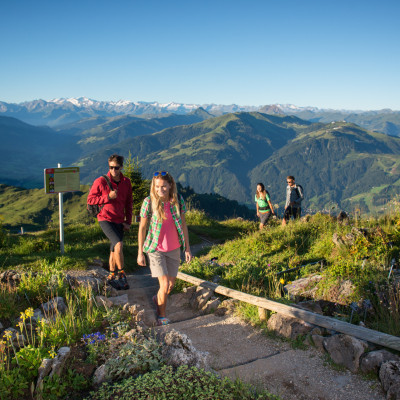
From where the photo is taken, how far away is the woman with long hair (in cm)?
525

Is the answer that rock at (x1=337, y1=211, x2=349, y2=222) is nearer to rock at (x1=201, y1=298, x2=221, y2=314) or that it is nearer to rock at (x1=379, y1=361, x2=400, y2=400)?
rock at (x1=201, y1=298, x2=221, y2=314)

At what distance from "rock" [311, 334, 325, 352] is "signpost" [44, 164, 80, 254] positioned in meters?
6.82

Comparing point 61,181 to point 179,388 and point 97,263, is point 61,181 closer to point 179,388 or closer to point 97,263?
point 97,263

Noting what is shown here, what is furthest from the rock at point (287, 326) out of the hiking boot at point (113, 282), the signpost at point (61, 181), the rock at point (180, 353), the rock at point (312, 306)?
the signpost at point (61, 181)

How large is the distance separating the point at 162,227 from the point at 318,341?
8.86ft

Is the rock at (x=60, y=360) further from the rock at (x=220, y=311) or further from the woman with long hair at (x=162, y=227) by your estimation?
the rock at (x=220, y=311)

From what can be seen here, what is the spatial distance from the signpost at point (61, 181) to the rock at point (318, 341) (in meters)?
6.82

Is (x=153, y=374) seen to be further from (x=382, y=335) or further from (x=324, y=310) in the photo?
(x=324, y=310)

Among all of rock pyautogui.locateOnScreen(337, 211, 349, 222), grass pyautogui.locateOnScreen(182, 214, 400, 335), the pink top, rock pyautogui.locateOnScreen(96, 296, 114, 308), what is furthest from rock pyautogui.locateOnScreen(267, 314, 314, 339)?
rock pyautogui.locateOnScreen(337, 211, 349, 222)

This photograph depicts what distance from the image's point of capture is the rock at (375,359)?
13.4 feet

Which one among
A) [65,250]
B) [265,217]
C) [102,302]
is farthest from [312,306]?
[65,250]

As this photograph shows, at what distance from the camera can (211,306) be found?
6309mm

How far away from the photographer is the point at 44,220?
128250mm

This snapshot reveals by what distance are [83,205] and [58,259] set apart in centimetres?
13143
